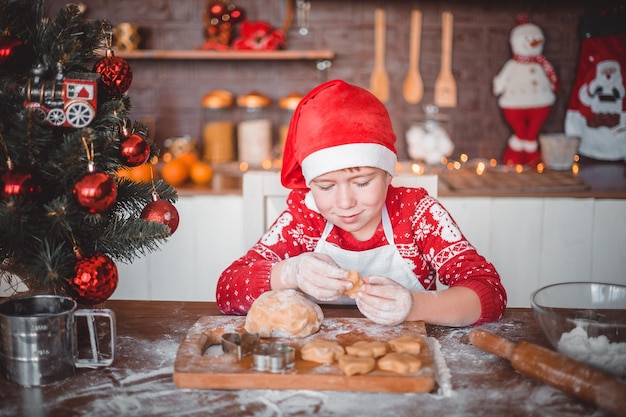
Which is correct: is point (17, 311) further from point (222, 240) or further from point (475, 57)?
point (475, 57)

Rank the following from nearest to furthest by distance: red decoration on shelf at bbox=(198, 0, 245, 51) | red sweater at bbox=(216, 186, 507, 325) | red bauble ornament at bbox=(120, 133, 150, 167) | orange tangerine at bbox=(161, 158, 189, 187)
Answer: red bauble ornament at bbox=(120, 133, 150, 167) < red sweater at bbox=(216, 186, 507, 325) < orange tangerine at bbox=(161, 158, 189, 187) < red decoration on shelf at bbox=(198, 0, 245, 51)

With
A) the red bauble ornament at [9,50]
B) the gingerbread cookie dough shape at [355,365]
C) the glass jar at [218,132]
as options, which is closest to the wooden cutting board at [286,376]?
the gingerbread cookie dough shape at [355,365]

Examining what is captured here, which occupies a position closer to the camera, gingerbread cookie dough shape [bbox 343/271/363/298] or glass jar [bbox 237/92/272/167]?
gingerbread cookie dough shape [bbox 343/271/363/298]

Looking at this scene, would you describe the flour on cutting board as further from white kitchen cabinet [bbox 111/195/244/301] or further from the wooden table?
white kitchen cabinet [bbox 111/195/244/301]

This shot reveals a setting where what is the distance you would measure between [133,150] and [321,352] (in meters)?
0.48

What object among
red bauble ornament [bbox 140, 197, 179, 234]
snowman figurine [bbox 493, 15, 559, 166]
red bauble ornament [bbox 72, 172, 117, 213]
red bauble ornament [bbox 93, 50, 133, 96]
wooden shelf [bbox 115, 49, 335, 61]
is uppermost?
wooden shelf [bbox 115, 49, 335, 61]

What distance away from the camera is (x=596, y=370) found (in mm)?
972

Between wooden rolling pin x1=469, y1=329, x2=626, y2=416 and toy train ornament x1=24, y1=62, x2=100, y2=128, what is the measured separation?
0.77 meters

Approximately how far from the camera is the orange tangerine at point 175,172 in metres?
2.73

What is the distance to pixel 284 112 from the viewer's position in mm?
3162

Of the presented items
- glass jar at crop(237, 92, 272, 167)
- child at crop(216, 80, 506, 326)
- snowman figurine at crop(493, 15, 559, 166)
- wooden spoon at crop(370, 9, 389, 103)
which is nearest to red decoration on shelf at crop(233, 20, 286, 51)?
glass jar at crop(237, 92, 272, 167)

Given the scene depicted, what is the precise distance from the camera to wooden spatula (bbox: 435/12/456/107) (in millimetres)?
3064

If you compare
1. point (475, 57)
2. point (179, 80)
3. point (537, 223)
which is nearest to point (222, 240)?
point (179, 80)

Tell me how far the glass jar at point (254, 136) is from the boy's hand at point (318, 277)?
166cm
